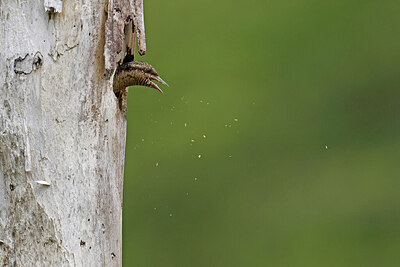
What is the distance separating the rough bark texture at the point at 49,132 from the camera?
1.29 metres

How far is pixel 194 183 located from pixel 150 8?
0.78 meters

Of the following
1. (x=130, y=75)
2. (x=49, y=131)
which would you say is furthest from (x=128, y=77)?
(x=49, y=131)

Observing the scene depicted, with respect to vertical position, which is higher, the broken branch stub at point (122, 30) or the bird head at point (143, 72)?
the broken branch stub at point (122, 30)

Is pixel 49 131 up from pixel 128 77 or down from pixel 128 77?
down

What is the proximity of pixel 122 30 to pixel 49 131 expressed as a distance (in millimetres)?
223

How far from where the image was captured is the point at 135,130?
3.00m

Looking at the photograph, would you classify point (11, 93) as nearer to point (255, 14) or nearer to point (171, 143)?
point (171, 143)

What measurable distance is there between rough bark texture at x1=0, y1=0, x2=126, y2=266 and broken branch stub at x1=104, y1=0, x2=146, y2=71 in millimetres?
19

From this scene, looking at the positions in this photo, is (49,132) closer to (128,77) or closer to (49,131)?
(49,131)

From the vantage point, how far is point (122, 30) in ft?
4.43

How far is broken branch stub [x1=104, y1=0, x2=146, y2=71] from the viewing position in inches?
52.1

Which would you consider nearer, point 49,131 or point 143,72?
point 49,131

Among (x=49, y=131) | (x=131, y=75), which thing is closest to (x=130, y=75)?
(x=131, y=75)

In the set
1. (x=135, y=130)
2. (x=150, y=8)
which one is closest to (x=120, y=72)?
(x=135, y=130)
